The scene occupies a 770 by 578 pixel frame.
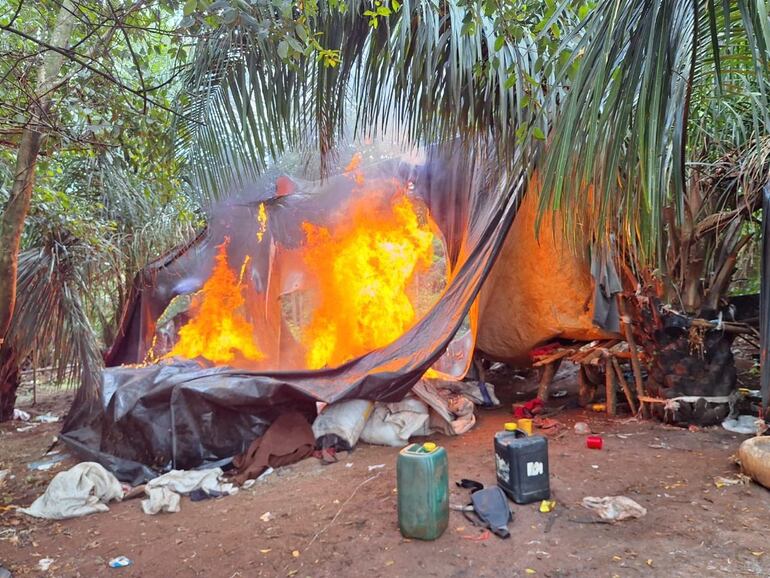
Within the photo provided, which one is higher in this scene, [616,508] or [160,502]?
[616,508]

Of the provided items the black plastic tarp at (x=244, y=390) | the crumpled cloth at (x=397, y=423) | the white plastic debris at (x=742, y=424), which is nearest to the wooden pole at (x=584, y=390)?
the white plastic debris at (x=742, y=424)

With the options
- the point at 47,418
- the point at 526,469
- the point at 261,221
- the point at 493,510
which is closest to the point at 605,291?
the point at 526,469

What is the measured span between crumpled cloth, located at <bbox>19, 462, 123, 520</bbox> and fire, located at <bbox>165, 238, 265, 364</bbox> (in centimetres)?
225

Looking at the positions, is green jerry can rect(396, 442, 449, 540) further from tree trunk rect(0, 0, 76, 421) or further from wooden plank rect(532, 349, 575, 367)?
wooden plank rect(532, 349, 575, 367)

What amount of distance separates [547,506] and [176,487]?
2871 millimetres

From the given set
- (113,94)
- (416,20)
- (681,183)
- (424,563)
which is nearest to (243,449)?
(424,563)

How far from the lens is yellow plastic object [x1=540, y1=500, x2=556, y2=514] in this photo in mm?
3033

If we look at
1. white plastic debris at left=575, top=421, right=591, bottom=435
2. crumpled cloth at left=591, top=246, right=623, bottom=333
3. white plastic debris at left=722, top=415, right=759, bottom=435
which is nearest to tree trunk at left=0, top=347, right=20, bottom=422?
white plastic debris at left=575, top=421, right=591, bottom=435

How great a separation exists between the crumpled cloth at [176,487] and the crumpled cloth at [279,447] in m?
0.17

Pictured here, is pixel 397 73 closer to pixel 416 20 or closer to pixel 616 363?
pixel 416 20

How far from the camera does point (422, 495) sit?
280 centimetres

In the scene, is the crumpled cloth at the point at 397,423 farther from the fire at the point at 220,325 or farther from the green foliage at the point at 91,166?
the green foliage at the point at 91,166

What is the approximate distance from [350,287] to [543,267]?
238 centimetres

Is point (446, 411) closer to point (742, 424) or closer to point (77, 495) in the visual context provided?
point (742, 424)
